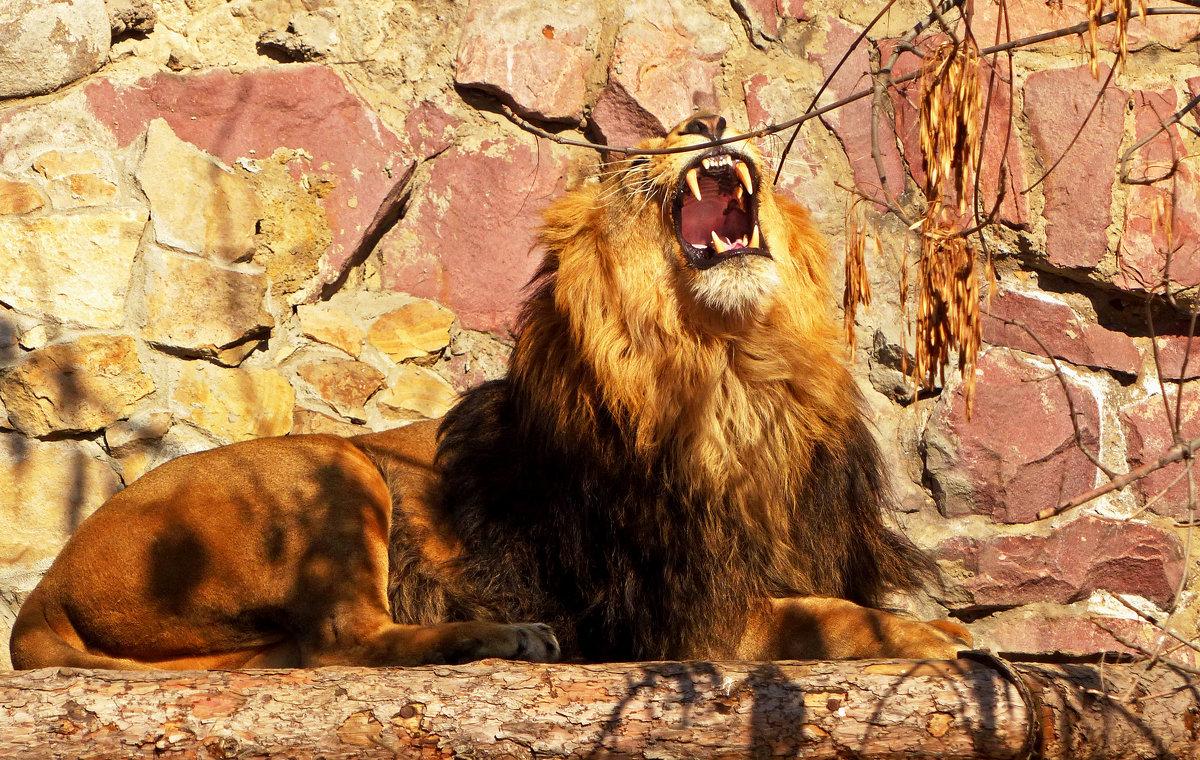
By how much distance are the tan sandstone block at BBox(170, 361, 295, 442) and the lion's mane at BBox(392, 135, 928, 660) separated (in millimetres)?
839

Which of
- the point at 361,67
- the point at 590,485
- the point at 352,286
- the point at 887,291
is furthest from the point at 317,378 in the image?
the point at 887,291

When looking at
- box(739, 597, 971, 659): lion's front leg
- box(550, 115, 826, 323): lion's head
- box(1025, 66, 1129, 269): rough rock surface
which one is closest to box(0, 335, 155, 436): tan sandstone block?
box(550, 115, 826, 323): lion's head

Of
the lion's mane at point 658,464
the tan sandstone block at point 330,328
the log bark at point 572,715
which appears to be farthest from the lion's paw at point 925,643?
the tan sandstone block at point 330,328

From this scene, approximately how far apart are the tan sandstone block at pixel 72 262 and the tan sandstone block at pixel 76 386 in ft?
0.28

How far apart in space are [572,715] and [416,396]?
2.04 m

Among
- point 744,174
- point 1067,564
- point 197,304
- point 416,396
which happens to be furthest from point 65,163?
point 1067,564

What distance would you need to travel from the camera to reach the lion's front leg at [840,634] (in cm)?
265

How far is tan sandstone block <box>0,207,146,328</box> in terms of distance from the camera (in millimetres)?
3469

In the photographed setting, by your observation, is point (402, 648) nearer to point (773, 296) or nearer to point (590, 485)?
point (590, 485)

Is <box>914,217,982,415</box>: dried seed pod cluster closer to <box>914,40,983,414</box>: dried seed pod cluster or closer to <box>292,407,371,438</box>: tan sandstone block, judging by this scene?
<box>914,40,983,414</box>: dried seed pod cluster

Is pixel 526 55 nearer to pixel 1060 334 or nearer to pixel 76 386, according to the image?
pixel 76 386

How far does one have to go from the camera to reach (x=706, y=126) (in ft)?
9.86

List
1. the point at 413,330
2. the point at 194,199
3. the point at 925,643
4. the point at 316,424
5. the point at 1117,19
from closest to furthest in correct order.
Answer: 1. the point at 1117,19
2. the point at 925,643
3. the point at 194,199
4. the point at 316,424
5. the point at 413,330

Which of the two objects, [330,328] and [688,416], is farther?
[330,328]
